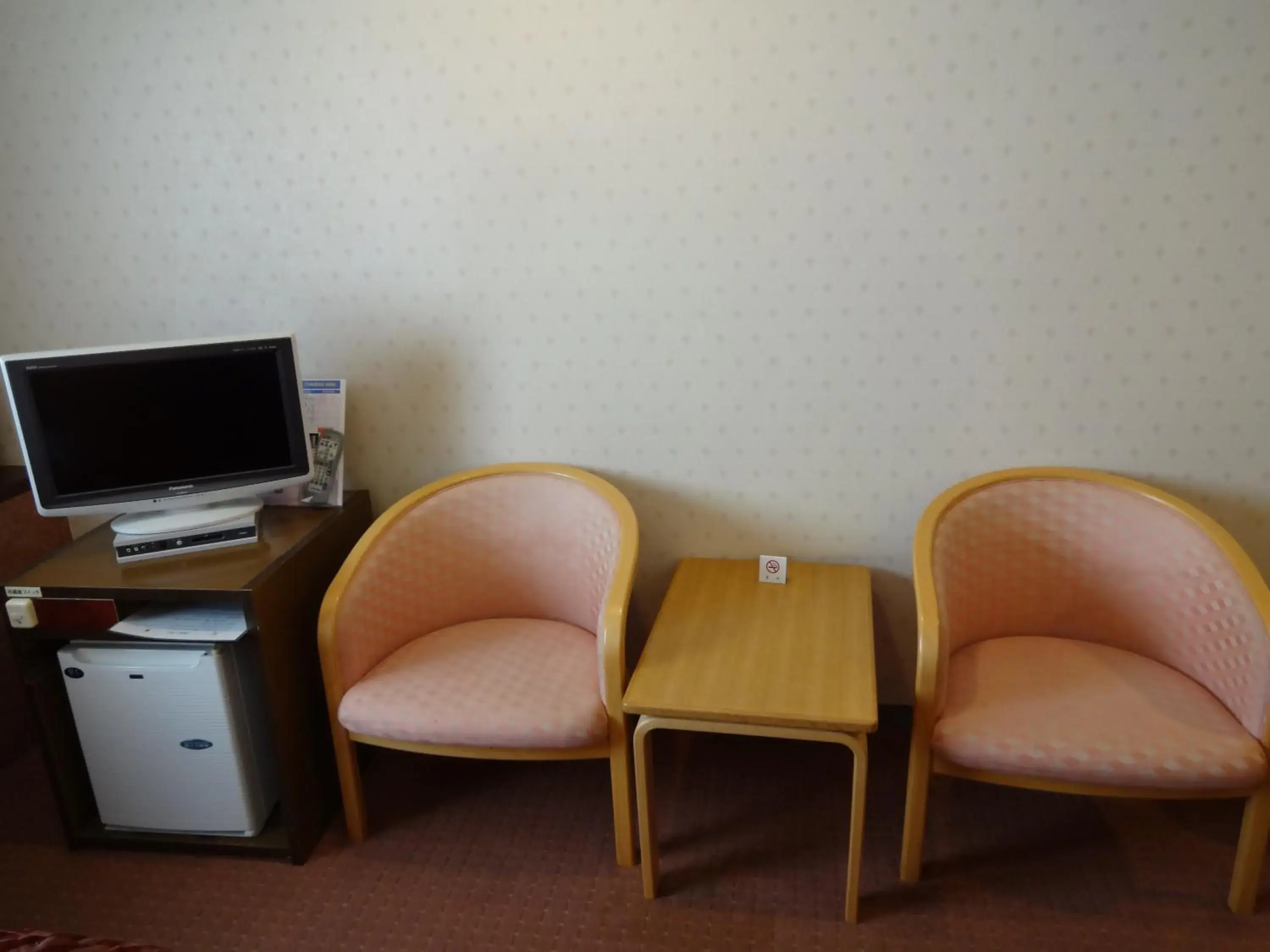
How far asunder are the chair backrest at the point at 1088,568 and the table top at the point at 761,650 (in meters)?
0.25

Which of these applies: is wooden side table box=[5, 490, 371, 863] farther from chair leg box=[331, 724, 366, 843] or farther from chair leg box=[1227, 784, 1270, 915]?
chair leg box=[1227, 784, 1270, 915]

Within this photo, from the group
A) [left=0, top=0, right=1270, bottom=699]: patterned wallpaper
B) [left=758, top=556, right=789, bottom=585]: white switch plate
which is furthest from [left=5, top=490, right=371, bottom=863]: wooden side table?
[left=758, top=556, right=789, bottom=585]: white switch plate

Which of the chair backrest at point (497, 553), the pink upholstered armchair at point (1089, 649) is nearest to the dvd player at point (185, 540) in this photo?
the chair backrest at point (497, 553)

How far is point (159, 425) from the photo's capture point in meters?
2.09

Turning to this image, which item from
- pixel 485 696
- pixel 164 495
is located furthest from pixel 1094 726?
pixel 164 495

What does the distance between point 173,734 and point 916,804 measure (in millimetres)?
1665

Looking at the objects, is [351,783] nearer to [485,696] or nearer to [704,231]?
[485,696]

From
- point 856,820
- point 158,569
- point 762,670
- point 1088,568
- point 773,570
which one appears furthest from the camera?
point 773,570

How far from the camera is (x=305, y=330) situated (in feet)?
7.85

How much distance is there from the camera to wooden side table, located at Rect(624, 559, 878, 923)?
1.79 metres

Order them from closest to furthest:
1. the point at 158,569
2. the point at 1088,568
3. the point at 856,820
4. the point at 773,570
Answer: the point at 856,820 → the point at 158,569 → the point at 1088,568 → the point at 773,570

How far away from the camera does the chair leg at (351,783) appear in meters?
2.08

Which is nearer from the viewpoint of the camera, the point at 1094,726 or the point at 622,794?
the point at 1094,726

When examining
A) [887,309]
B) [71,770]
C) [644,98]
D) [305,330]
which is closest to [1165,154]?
[887,309]
